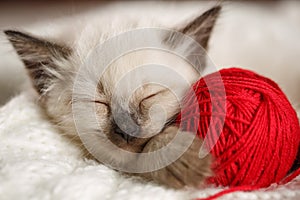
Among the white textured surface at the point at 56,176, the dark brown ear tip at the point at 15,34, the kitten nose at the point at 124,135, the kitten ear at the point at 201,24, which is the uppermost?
the dark brown ear tip at the point at 15,34

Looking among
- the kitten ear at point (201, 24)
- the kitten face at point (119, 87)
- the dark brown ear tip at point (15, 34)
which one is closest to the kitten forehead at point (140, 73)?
the kitten face at point (119, 87)

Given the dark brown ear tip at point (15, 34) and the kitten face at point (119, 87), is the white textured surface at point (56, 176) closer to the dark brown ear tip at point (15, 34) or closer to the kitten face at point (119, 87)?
the kitten face at point (119, 87)

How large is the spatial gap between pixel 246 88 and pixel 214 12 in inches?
9.9

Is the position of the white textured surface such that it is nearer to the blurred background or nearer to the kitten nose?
the kitten nose

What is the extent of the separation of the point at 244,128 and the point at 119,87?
0.29 meters

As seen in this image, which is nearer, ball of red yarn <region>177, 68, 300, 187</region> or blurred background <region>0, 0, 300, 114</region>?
ball of red yarn <region>177, 68, 300, 187</region>

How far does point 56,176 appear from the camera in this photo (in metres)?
0.82

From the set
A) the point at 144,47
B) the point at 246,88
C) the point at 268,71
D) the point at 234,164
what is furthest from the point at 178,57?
the point at 268,71

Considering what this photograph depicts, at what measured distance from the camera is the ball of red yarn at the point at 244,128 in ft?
2.65

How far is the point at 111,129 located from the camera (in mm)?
878

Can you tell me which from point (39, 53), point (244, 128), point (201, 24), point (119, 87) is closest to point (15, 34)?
point (39, 53)

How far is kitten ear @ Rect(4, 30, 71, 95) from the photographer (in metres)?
0.98

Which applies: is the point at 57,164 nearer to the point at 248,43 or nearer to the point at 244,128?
the point at 244,128

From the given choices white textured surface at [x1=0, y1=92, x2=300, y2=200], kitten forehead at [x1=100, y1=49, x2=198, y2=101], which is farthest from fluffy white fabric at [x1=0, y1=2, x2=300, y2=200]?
kitten forehead at [x1=100, y1=49, x2=198, y2=101]
